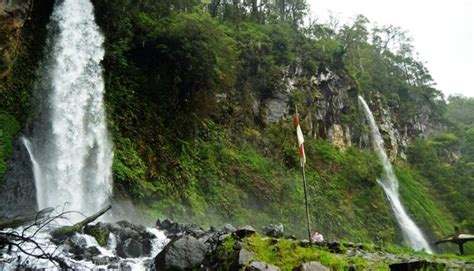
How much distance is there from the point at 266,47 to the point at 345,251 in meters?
21.3

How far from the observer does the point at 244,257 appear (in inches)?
275

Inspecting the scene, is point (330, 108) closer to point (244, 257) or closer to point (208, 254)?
point (208, 254)

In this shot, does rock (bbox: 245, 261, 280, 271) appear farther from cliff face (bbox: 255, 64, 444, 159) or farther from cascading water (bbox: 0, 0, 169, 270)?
cliff face (bbox: 255, 64, 444, 159)

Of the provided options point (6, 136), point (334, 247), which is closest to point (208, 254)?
point (334, 247)

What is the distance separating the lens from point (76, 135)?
51.7ft

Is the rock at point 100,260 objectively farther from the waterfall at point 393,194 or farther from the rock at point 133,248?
the waterfall at point 393,194

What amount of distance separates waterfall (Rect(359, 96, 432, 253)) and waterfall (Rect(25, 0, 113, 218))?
19375 millimetres

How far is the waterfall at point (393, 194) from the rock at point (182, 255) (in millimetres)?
21472

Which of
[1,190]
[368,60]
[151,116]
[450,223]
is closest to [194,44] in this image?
[151,116]

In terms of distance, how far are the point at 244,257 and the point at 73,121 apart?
1125cm

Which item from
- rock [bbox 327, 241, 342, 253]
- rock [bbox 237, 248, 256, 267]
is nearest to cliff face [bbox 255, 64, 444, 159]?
rock [bbox 327, 241, 342, 253]

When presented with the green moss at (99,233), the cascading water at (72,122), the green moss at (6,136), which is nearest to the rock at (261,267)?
the green moss at (99,233)

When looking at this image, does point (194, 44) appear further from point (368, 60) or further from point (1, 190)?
point (368, 60)

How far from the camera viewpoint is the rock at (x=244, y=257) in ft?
22.5
